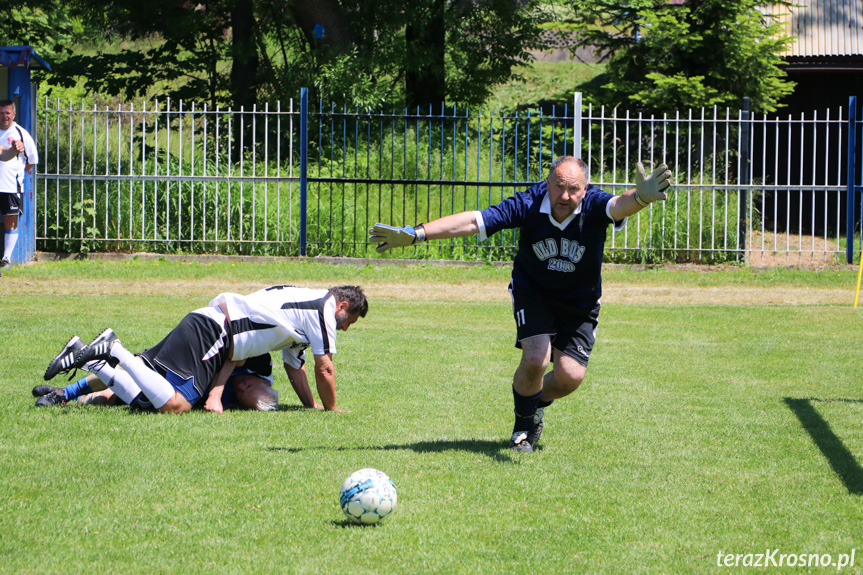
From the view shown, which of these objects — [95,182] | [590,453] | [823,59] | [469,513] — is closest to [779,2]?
[823,59]

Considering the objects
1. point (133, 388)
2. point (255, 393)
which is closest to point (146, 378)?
point (133, 388)

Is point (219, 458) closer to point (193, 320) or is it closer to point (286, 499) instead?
point (286, 499)

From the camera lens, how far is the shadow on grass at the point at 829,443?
206 inches

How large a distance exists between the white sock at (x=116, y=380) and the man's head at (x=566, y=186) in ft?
10.3

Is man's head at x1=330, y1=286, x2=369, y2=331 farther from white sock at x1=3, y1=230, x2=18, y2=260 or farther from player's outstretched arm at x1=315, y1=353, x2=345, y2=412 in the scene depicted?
white sock at x1=3, y1=230, x2=18, y2=260

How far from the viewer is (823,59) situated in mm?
21406

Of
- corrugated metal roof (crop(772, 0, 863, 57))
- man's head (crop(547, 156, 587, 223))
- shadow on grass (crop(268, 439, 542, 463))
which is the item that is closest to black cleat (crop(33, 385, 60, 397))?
shadow on grass (crop(268, 439, 542, 463))

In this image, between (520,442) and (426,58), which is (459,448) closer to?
(520,442)

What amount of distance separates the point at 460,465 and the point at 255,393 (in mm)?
2094

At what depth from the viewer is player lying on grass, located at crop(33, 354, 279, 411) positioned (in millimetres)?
6520

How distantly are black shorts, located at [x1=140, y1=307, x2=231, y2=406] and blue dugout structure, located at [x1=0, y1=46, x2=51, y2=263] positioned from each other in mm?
9387

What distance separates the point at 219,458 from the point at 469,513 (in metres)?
1.64

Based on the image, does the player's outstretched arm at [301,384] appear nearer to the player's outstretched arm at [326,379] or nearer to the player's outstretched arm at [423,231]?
the player's outstretched arm at [326,379]

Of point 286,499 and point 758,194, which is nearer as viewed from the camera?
point 286,499
